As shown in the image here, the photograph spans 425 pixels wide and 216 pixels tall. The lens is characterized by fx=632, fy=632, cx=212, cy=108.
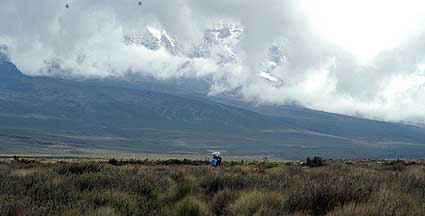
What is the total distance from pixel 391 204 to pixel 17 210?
18.7 feet

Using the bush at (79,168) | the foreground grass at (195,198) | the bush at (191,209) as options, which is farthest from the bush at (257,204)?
the bush at (79,168)

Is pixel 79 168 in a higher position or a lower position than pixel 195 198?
higher

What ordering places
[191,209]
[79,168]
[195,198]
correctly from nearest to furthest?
[191,209], [195,198], [79,168]

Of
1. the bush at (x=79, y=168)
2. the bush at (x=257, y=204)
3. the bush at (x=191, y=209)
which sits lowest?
the bush at (x=191, y=209)

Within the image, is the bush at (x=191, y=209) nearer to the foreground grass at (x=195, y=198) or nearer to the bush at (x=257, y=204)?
the foreground grass at (x=195, y=198)

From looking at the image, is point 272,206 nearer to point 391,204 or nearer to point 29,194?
point 391,204

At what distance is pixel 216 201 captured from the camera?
37.8 ft

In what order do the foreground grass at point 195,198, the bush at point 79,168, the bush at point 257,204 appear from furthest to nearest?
the bush at point 79,168 → the bush at point 257,204 → the foreground grass at point 195,198

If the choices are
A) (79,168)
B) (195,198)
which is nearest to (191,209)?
(195,198)

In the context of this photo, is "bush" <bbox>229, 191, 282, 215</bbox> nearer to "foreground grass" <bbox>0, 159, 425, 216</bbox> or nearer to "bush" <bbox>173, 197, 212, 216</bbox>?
"foreground grass" <bbox>0, 159, 425, 216</bbox>

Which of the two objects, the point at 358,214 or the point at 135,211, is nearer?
A: the point at 358,214

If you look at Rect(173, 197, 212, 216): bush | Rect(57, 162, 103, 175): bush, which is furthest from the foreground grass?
Rect(57, 162, 103, 175): bush

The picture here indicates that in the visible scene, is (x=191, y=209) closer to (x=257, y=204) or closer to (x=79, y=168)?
(x=257, y=204)

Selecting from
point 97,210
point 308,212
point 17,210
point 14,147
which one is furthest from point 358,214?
point 14,147
